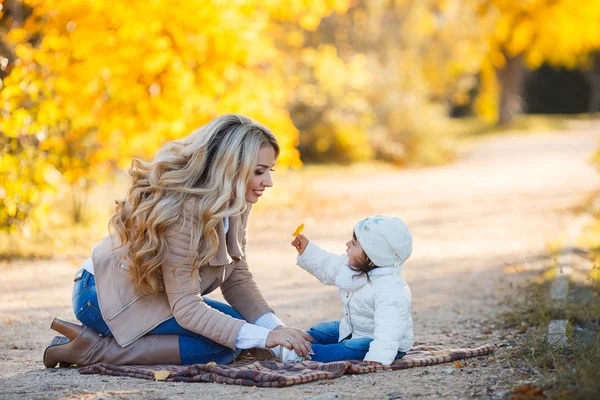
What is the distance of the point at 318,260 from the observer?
3.88 meters

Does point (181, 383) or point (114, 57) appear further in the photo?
point (114, 57)

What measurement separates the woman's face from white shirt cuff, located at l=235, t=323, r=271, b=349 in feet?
2.20

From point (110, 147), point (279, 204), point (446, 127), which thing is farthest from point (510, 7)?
point (110, 147)

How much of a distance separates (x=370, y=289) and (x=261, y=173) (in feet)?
2.63

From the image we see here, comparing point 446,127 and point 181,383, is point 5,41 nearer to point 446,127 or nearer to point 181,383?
point 181,383

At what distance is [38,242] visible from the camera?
7926 millimetres

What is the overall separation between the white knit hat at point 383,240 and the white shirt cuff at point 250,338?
65 cm

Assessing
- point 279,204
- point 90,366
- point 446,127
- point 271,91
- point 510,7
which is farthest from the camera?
point 510,7

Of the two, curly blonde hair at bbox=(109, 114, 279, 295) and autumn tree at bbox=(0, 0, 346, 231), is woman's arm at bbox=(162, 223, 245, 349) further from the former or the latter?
autumn tree at bbox=(0, 0, 346, 231)

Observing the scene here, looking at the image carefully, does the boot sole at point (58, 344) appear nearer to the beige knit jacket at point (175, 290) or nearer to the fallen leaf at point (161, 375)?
the beige knit jacket at point (175, 290)

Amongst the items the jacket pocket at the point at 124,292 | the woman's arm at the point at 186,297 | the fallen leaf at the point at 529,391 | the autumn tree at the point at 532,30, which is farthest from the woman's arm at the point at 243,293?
the autumn tree at the point at 532,30

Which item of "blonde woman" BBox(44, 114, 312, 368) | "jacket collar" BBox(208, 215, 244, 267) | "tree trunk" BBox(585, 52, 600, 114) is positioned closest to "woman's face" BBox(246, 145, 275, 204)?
"blonde woman" BBox(44, 114, 312, 368)

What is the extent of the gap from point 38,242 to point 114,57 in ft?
7.19

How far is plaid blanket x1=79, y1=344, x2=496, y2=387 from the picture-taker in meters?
3.44
